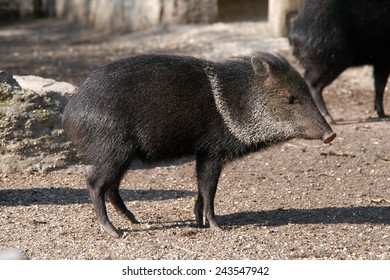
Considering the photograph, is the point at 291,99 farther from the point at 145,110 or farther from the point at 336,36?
the point at 336,36

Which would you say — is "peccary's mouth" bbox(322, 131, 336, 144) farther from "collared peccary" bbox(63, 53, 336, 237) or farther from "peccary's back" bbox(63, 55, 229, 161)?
"peccary's back" bbox(63, 55, 229, 161)

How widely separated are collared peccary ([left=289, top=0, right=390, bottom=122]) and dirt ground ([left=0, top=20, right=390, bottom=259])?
0.60 metres

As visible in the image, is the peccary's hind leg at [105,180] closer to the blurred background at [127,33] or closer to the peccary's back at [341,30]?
the peccary's back at [341,30]

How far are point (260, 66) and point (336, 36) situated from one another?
3107 mm

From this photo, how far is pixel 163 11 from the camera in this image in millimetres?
13336

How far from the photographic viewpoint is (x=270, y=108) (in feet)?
17.4

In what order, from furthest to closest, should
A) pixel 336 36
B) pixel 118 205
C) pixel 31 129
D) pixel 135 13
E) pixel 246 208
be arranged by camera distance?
pixel 135 13 < pixel 336 36 < pixel 31 129 < pixel 246 208 < pixel 118 205

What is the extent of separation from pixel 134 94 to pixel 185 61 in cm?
43

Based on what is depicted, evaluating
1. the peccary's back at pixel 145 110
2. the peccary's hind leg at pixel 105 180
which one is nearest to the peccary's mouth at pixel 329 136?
the peccary's back at pixel 145 110

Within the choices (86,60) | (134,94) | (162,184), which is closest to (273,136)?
(134,94)

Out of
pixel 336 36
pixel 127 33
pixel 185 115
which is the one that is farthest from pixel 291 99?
pixel 127 33

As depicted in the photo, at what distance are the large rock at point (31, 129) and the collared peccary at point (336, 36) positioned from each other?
276 cm

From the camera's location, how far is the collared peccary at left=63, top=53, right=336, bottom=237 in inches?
199

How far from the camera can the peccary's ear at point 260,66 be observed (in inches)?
208
